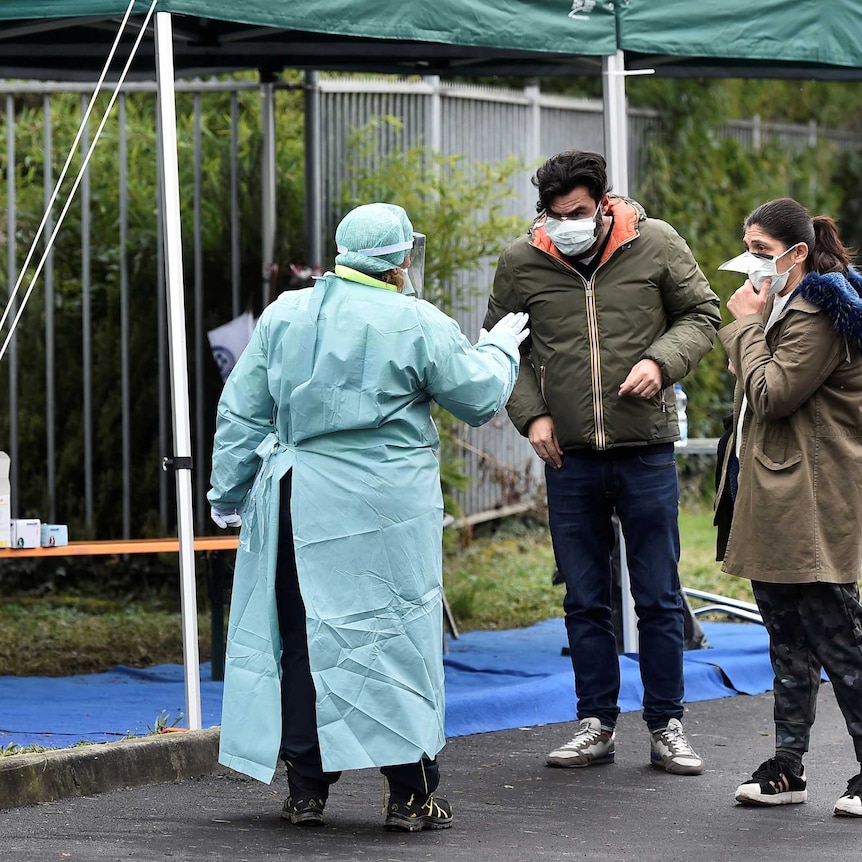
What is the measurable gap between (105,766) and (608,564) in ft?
5.59

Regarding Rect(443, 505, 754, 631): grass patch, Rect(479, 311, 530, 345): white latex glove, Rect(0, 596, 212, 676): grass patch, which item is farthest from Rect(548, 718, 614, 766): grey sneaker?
Rect(443, 505, 754, 631): grass patch

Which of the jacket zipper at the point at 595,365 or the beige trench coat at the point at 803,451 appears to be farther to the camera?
the jacket zipper at the point at 595,365

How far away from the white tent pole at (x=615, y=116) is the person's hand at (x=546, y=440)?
150 cm

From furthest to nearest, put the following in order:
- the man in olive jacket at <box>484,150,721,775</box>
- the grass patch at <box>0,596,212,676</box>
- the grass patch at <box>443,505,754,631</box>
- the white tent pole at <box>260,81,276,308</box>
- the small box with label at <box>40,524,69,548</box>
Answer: the white tent pole at <box>260,81,276,308</box>, the grass patch at <box>443,505,754,631</box>, the grass patch at <box>0,596,212,676</box>, the small box with label at <box>40,524,69,548</box>, the man in olive jacket at <box>484,150,721,775</box>

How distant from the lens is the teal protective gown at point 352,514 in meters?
4.42

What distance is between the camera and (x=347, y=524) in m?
4.46

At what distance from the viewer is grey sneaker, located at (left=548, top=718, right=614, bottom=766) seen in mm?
5383

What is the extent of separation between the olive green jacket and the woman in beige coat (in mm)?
486

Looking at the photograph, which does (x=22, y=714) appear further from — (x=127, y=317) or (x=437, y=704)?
(x=127, y=317)

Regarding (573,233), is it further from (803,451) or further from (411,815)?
(411,815)

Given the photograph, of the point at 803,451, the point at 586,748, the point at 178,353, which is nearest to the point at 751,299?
the point at 803,451

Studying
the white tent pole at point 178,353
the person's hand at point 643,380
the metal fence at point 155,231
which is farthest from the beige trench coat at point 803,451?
the metal fence at point 155,231

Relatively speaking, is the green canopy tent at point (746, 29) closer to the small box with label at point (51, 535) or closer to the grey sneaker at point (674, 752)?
the grey sneaker at point (674, 752)

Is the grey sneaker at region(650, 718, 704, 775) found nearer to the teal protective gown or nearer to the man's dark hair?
the teal protective gown
